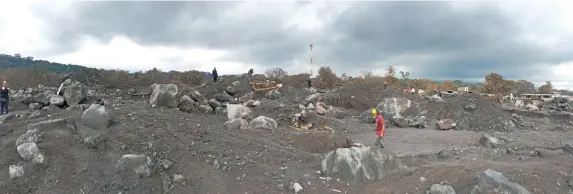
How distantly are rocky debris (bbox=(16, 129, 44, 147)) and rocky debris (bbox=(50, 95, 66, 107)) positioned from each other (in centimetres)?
373

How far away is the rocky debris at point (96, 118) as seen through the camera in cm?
740

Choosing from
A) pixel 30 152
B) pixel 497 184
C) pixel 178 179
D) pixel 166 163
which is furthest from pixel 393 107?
pixel 30 152

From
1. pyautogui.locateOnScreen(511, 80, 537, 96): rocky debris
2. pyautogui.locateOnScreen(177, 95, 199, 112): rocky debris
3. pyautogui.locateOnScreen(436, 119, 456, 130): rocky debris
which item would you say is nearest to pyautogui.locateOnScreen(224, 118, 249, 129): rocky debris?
pyautogui.locateOnScreen(177, 95, 199, 112): rocky debris

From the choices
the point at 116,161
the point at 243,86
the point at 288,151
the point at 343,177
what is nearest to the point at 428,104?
the point at 243,86

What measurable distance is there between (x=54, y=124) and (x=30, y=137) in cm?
62

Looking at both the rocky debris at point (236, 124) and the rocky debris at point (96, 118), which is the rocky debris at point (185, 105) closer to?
the rocky debris at point (236, 124)

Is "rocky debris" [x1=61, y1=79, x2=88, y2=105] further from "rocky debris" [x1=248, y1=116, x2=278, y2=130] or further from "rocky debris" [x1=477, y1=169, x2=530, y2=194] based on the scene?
"rocky debris" [x1=477, y1=169, x2=530, y2=194]

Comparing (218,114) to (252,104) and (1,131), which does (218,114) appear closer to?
(252,104)

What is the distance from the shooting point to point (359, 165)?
21.8 feet

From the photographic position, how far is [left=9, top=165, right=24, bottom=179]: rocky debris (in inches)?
232

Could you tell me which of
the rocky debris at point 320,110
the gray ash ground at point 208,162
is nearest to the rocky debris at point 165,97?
the gray ash ground at point 208,162

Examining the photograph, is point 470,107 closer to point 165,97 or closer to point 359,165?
point 359,165

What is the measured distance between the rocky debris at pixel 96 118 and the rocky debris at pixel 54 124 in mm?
235

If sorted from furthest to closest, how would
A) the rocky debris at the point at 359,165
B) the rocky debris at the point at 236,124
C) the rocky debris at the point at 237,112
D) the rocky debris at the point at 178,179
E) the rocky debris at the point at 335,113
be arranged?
the rocky debris at the point at 335,113
the rocky debris at the point at 237,112
the rocky debris at the point at 236,124
the rocky debris at the point at 359,165
the rocky debris at the point at 178,179
